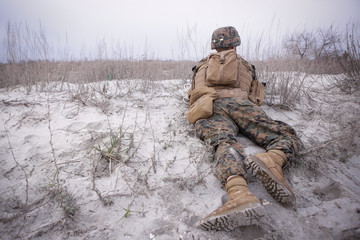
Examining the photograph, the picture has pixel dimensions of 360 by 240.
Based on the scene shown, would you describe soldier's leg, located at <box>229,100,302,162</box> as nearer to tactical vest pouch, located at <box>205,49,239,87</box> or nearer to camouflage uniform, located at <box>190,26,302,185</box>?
camouflage uniform, located at <box>190,26,302,185</box>

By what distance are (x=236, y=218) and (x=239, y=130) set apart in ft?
3.27

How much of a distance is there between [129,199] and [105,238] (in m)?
0.25

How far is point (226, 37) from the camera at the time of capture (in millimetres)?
1933

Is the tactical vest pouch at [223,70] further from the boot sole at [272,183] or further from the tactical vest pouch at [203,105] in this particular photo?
the boot sole at [272,183]

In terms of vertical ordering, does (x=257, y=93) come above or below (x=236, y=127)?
above

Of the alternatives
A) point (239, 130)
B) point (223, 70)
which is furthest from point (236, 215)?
point (223, 70)

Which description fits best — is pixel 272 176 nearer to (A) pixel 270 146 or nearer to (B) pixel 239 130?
(A) pixel 270 146

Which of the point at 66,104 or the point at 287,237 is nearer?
the point at 287,237

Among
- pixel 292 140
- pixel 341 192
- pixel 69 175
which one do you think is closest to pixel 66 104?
pixel 69 175

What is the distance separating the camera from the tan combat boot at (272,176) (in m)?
1.05

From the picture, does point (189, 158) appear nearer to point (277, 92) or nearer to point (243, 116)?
point (243, 116)

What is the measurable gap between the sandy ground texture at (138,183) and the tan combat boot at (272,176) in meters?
0.08

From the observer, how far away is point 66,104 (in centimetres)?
235

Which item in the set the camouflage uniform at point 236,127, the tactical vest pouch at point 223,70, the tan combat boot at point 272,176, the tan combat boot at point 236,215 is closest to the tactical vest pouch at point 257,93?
the camouflage uniform at point 236,127
